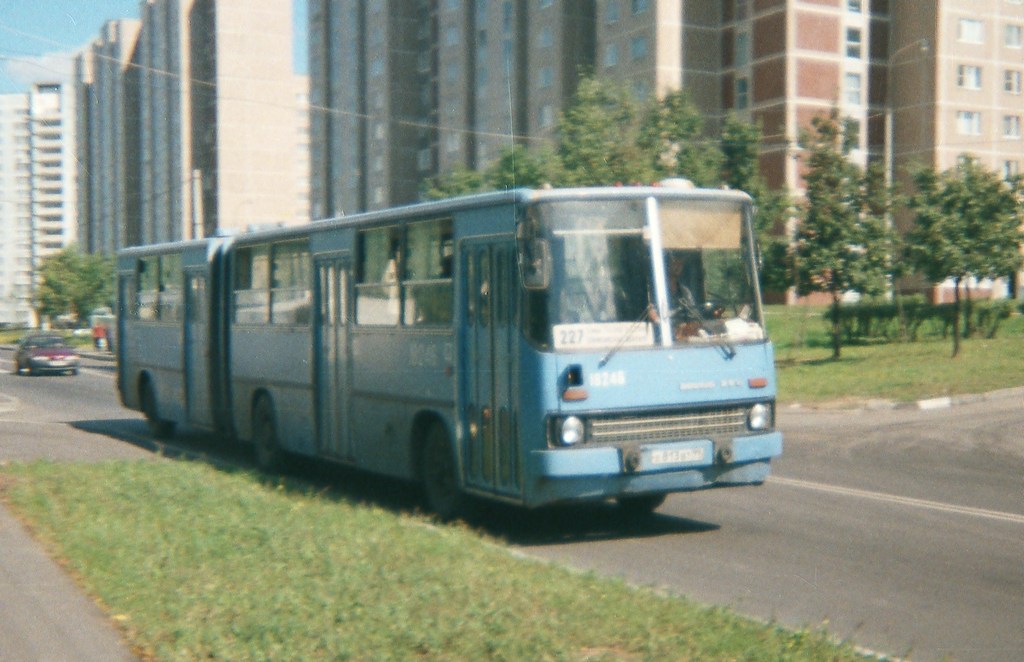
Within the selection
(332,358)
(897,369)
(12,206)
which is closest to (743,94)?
(897,369)

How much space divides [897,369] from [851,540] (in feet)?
64.4

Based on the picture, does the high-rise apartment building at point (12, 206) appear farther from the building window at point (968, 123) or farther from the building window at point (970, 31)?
the building window at point (970, 31)

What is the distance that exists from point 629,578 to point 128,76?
117 meters

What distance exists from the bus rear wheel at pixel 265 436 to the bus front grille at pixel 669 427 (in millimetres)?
6200

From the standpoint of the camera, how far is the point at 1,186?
163 metres

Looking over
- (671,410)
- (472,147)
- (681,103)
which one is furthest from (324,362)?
(472,147)

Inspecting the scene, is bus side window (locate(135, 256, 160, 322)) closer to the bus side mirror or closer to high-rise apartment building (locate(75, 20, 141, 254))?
the bus side mirror

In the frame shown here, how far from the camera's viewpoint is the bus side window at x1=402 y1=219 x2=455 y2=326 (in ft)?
35.3

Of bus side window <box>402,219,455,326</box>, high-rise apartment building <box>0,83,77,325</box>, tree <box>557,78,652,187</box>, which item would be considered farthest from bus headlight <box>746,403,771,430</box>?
high-rise apartment building <box>0,83,77,325</box>

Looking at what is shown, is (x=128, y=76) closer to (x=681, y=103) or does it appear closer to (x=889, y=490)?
(x=681, y=103)

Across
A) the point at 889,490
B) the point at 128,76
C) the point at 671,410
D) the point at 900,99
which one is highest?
the point at 128,76

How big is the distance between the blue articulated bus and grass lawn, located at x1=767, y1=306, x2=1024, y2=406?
13249mm

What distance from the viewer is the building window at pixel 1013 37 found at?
6544 cm

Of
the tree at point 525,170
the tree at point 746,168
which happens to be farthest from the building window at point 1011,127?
the tree at point 525,170
